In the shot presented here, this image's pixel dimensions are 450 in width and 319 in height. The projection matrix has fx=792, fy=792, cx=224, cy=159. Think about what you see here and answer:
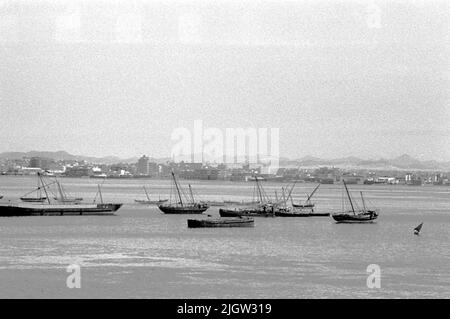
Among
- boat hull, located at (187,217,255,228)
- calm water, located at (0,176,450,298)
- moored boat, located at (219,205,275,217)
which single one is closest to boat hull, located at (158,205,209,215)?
moored boat, located at (219,205,275,217)

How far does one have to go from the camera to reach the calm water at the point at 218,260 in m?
13.3

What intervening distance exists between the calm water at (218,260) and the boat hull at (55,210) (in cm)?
399

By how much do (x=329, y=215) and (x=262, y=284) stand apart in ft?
73.3

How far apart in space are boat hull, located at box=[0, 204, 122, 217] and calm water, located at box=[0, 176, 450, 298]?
399 centimetres

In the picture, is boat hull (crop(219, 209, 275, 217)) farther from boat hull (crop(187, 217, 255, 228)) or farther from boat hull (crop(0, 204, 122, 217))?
boat hull (crop(0, 204, 122, 217))

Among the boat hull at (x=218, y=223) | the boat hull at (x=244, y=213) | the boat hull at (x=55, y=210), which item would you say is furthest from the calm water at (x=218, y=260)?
the boat hull at (x=55, y=210)

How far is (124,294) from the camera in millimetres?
12703

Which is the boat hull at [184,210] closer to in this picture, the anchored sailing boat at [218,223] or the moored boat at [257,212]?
the moored boat at [257,212]

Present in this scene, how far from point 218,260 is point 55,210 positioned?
58.2 feet

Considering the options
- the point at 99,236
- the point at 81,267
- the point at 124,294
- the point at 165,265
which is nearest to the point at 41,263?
the point at 81,267

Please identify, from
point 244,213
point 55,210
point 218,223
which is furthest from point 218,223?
point 55,210

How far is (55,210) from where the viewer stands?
3341 cm

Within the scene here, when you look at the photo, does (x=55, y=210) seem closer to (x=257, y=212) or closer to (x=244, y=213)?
(x=244, y=213)
